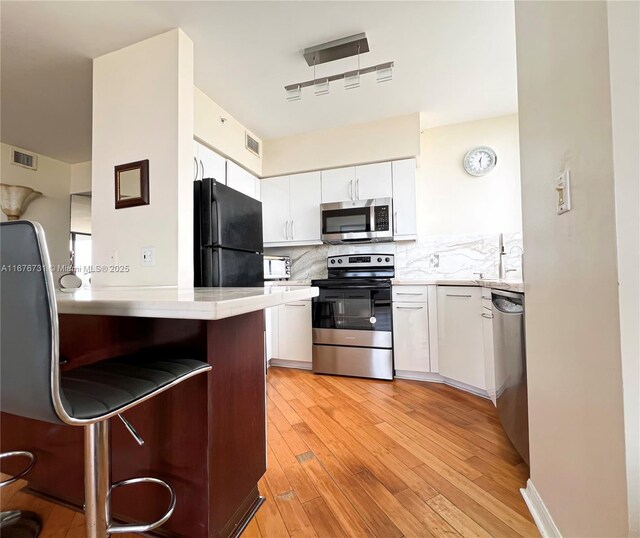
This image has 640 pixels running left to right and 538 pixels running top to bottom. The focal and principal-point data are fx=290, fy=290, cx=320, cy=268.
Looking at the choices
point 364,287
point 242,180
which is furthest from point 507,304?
point 242,180

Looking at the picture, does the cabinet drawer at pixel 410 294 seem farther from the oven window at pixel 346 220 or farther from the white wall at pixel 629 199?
the white wall at pixel 629 199

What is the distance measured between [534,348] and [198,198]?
206 cm

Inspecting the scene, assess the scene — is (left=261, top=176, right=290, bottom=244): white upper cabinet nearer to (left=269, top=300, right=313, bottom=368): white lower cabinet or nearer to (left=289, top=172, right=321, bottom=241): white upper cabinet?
(left=289, top=172, right=321, bottom=241): white upper cabinet

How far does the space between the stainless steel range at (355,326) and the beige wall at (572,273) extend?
1.48 metres

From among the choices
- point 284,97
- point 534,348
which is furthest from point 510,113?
point 534,348

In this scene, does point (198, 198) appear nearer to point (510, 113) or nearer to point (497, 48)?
point (497, 48)

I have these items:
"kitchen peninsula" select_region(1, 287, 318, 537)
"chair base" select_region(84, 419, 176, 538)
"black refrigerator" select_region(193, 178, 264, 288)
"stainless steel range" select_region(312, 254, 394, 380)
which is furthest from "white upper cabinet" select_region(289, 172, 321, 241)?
"chair base" select_region(84, 419, 176, 538)

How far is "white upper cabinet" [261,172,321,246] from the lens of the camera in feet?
10.4

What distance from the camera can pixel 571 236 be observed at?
81cm

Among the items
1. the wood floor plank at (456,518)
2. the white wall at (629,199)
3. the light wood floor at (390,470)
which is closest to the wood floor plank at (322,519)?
the light wood floor at (390,470)

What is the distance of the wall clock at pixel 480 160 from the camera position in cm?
288

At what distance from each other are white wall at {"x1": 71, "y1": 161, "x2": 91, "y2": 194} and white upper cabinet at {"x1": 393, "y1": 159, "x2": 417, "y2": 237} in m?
3.84

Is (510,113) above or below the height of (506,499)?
above

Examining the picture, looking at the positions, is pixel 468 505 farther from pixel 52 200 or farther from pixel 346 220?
pixel 52 200
